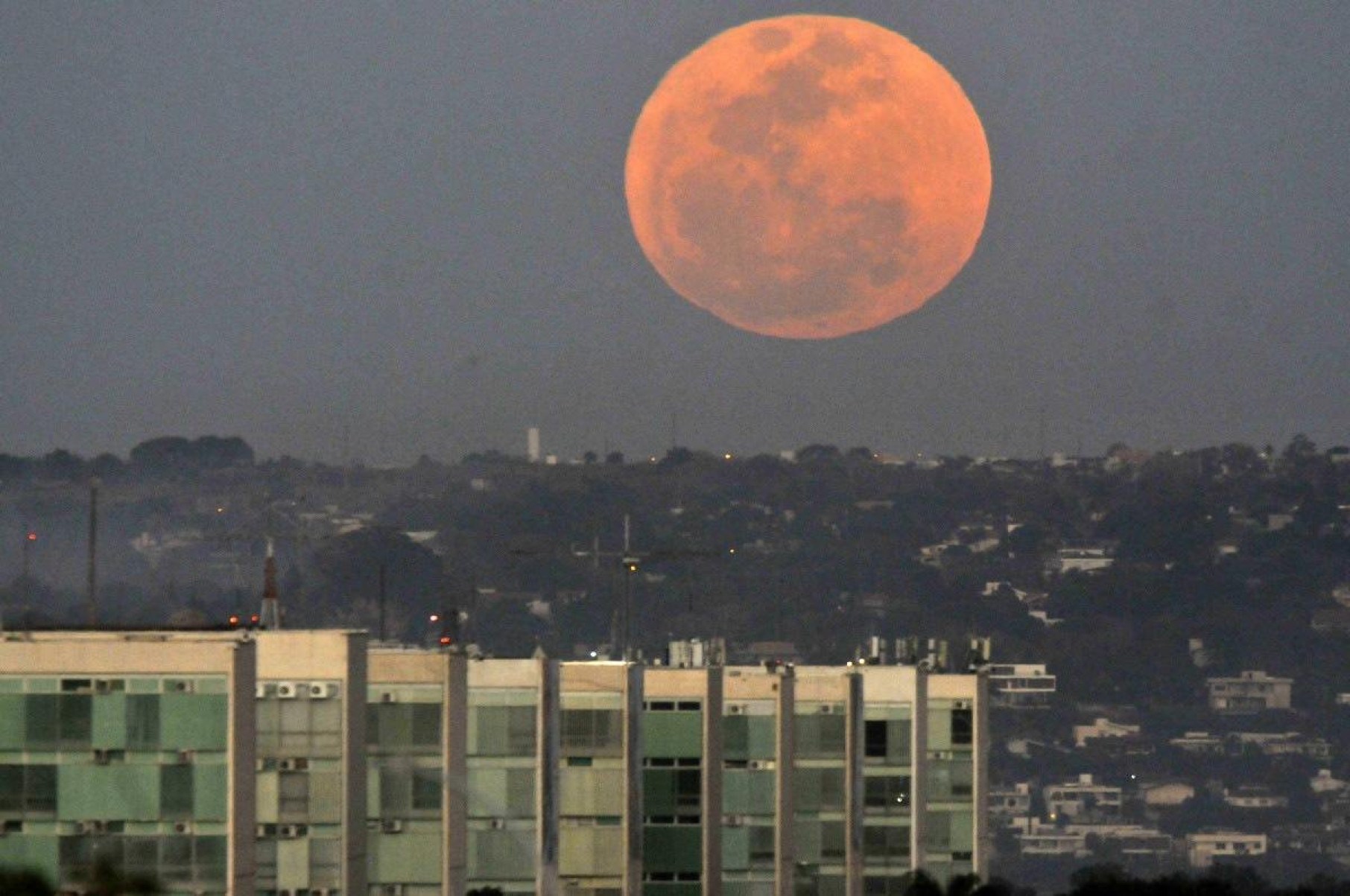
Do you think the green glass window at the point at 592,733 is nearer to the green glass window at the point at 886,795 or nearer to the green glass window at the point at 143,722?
the green glass window at the point at 886,795

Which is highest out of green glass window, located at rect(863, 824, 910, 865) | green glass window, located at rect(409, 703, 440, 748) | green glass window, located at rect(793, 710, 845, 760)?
green glass window, located at rect(409, 703, 440, 748)

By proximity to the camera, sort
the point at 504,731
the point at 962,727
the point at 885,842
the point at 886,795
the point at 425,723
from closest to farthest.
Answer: the point at 425,723 < the point at 504,731 < the point at 885,842 < the point at 886,795 < the point at 962,727

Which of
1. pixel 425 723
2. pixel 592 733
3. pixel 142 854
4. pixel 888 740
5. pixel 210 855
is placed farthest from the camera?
pixel 888 740

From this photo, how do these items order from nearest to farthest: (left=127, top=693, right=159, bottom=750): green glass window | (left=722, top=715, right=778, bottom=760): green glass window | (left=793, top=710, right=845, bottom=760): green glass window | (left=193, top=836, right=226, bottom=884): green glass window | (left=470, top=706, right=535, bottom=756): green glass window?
(left=193, top=836, right=226, bottom=884): green glass window, (left=127, top=693, right=159, bottom=750): green glass window, (left=470, top=706, right=535, bottom=756): green glass window, (left=722, top=715, right=778, bottom=760): green glass window, (left=793, top=710, right=845, bottom=760): green glass window

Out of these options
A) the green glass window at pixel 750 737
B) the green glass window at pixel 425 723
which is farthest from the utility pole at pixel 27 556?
the green glass window at pixel 425 723

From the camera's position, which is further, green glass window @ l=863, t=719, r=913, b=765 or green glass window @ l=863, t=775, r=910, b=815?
green glass window @ l=863, t=719, r=913, b=765

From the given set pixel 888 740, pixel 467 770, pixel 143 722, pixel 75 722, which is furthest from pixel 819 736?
pixel 75 722

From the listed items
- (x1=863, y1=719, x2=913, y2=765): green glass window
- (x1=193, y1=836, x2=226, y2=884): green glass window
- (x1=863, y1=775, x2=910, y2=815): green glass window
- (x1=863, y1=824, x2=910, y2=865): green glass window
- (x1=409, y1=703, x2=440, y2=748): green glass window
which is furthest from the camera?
(x1=863, y1=719, x2=913, y2=765): green glass window

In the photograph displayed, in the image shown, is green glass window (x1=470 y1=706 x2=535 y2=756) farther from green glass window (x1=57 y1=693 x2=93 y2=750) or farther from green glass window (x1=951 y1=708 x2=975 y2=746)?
green glass window (x1=951 y1=708 x2=975 y2=746)

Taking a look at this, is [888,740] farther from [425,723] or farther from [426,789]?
[426,789]

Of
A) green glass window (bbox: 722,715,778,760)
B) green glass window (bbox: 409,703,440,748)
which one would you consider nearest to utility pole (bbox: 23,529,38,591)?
green glass window (bbox: 722,715,778,760)

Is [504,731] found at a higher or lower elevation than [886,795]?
higher
